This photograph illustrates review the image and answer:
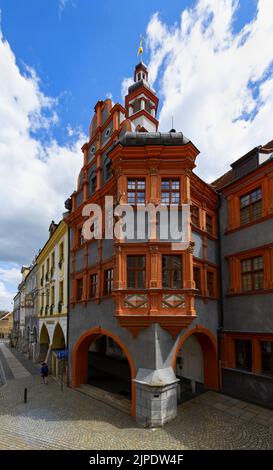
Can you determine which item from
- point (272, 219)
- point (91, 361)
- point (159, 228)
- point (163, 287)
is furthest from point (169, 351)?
point (91, 361)

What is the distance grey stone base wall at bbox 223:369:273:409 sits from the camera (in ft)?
43.8

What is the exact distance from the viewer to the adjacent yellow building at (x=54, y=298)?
22.5 m

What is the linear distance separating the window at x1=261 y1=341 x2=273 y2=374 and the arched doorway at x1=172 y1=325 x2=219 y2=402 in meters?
2.76

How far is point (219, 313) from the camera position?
16.8 meters

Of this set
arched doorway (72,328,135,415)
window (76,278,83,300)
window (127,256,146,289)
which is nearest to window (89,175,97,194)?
window (76,278,83,300)

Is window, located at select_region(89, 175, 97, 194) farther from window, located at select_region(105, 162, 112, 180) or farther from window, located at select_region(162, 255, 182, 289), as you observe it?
window, located at select_region(162, 255, 182, 289)

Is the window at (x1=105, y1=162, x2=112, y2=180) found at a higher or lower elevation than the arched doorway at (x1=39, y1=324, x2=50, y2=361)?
higher

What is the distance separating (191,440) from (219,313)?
7591mm

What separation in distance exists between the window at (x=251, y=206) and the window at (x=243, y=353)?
7.00 metres

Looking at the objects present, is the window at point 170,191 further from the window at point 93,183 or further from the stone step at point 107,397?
the stone step at point 107,397

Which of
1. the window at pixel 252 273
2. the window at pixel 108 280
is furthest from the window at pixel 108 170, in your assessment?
the window at pixel 252 273

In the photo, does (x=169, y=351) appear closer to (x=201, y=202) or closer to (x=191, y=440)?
(x=191, y=440)

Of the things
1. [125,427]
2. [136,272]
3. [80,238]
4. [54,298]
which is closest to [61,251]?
[54,298]

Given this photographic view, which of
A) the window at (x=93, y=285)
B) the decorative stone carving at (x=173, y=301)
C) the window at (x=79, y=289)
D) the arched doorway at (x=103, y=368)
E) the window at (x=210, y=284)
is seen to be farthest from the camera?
the window at (x=79, y=289)
